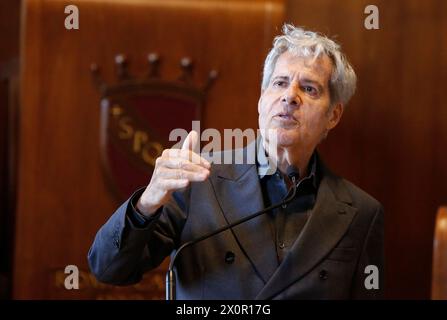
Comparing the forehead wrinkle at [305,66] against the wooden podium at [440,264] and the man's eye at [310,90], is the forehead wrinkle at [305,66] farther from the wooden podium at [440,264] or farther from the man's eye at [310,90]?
the wooden podium at [440,264]

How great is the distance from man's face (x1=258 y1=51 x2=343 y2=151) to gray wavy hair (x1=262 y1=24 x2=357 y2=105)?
0.05 ft

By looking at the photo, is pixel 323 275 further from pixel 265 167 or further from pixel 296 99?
pixel 296 99

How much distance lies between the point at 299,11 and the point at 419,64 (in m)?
0.54

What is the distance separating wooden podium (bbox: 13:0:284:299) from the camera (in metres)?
2.58

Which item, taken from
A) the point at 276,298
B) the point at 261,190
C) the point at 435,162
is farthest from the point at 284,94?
the point at 435,162

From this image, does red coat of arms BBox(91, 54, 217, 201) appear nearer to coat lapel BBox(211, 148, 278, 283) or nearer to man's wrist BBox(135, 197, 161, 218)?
coat lapel BBox(211, 148, 278, 283)

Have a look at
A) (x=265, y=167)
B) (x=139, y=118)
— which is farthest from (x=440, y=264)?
(x=139, y=118)

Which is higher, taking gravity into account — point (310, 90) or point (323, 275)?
point (310, 90)

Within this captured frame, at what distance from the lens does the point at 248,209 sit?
57.3 inches

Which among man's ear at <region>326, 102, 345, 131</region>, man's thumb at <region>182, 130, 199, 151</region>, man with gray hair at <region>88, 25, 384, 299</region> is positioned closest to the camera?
man's thumb at <region>182, 130, 199, 151</region>

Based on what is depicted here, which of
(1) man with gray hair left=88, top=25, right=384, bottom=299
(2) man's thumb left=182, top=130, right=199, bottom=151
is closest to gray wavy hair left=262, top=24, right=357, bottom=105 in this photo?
(1) man with gray hair left=88, top=25, right=384, bottom=299

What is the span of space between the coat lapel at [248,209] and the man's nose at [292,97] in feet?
0.63

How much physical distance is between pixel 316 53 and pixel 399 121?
120cm

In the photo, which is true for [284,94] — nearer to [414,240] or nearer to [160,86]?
[160,86]
